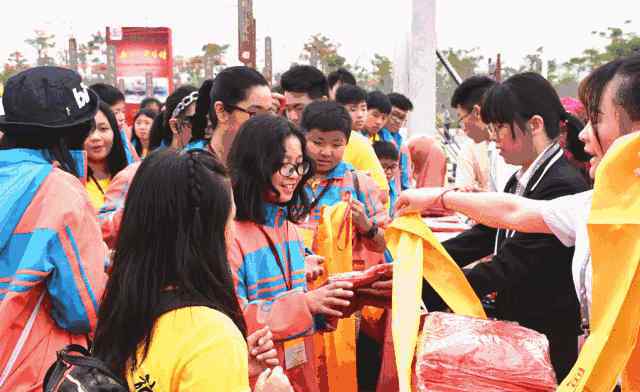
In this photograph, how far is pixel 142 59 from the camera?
19.3 metres

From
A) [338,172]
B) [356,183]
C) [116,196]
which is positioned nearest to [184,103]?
[116,196]

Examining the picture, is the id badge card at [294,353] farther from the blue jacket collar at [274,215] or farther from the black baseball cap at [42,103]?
the black baseball cap at [42,103]

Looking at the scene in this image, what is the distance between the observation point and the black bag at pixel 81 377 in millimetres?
1329

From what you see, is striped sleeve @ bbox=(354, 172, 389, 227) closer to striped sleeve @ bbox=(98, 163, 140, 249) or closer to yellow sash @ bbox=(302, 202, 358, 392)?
yellow sash @ bbox=(302, 202, 358, 392)

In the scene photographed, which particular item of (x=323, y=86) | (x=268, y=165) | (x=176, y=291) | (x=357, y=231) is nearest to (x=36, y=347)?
(x=176, y=291)

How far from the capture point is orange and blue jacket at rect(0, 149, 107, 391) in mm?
1995

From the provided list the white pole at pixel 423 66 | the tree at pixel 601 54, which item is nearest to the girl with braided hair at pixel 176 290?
the white pole at pixel 423 66

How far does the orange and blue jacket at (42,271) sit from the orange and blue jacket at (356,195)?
5.40ft

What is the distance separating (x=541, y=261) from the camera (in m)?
2.33

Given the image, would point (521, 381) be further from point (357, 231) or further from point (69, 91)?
point (357, 231)

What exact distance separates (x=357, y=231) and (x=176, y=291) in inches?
90.1

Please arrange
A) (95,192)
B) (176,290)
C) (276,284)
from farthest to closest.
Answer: (95,192), (276,284), (176,290)

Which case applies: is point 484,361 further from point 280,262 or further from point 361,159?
point 361,159

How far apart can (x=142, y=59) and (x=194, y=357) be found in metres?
18.8
